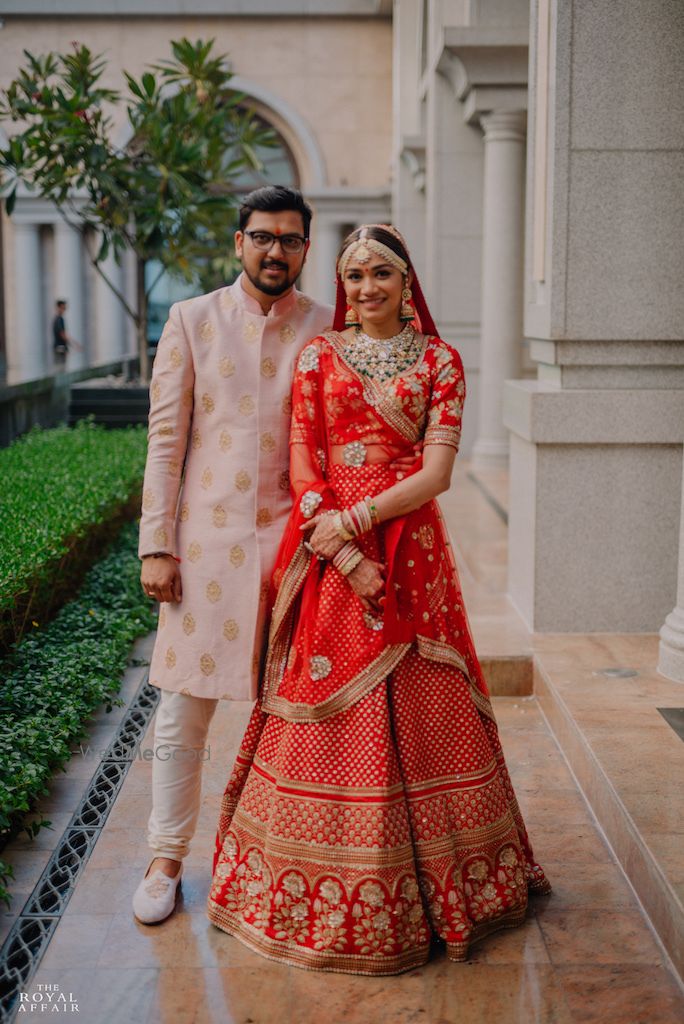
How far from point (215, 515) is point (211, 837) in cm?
117

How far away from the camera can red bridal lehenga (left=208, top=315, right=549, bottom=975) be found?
292cm

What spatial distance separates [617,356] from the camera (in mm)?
5113

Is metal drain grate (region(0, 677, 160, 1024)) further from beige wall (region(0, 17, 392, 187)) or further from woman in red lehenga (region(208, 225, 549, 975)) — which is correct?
beige wall (region(0, 17, 392, 187))

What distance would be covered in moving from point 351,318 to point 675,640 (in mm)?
2100

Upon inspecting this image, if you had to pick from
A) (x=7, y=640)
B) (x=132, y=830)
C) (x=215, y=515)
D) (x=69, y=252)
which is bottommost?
(x=132, y=830)

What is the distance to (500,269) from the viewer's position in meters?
10.1

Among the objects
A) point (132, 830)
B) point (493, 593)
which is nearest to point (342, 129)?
point (493, 593)

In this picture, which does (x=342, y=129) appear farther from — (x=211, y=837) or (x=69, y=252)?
(x=211, y=837)

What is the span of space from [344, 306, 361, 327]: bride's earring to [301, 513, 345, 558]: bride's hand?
52cm

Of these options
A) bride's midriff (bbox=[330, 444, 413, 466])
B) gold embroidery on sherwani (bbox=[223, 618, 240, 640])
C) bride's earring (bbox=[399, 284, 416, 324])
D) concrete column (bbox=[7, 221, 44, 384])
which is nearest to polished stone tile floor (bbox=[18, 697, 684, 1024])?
gold embroidery on sherwani (bbox=[223, 618, 240, 640])

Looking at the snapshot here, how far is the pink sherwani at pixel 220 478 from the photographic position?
3.12m

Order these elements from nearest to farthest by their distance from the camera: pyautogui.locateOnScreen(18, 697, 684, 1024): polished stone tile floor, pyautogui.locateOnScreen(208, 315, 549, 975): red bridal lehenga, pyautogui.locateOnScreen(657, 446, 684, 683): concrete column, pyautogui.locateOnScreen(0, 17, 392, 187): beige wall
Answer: pyautogui.locateOnScreen(18, 697, 684, 1024): polished stone tile floor → pyautogui.locateOnScreen(208, 315, 549, 975): red bridal lehenga → pyautogui.locateOnScreen(657, 446, 684, 683): concrete column → pyautogui.locateOnScreen(0, 17, 392, 187): beige wall
